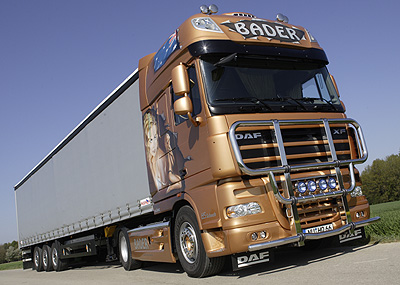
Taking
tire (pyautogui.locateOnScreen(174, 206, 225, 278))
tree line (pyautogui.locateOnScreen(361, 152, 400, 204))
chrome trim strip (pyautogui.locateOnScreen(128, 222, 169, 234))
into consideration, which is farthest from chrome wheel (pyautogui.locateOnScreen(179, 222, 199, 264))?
tree line (pyautogui.locateOnScreen(361, 152, 400, 204))

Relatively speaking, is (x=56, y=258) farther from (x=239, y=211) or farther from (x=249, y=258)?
(x=239, y=211)

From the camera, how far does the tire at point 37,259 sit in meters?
16.1

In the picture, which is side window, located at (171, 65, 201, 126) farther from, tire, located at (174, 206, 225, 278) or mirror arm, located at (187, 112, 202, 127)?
tire, located at (174, 206, 225, 278)

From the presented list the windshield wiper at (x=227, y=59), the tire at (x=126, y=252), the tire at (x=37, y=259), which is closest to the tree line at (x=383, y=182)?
the tire at (x=37, y=259)

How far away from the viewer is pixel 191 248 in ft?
21.8

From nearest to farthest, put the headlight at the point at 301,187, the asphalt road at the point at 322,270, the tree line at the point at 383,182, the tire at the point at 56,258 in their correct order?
the asphalt road at the point at 322,270 → the headlight at the point at 301,187 → the tire at the point at 56,258 → the tree line at the point at 383,182

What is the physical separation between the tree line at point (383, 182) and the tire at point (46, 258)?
240 ft

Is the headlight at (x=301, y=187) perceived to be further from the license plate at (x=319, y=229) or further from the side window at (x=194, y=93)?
the side window at (x=194, y=93)

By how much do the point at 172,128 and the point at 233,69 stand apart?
1420 mm

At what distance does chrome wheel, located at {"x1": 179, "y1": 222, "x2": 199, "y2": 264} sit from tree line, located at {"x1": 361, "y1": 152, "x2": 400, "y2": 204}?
259ft

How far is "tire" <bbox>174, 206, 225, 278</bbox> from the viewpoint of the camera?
6312 millimetres

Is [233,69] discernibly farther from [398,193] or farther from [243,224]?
[398,193]

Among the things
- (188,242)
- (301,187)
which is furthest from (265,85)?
(188,242)

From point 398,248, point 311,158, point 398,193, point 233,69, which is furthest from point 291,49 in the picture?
point 398,193
